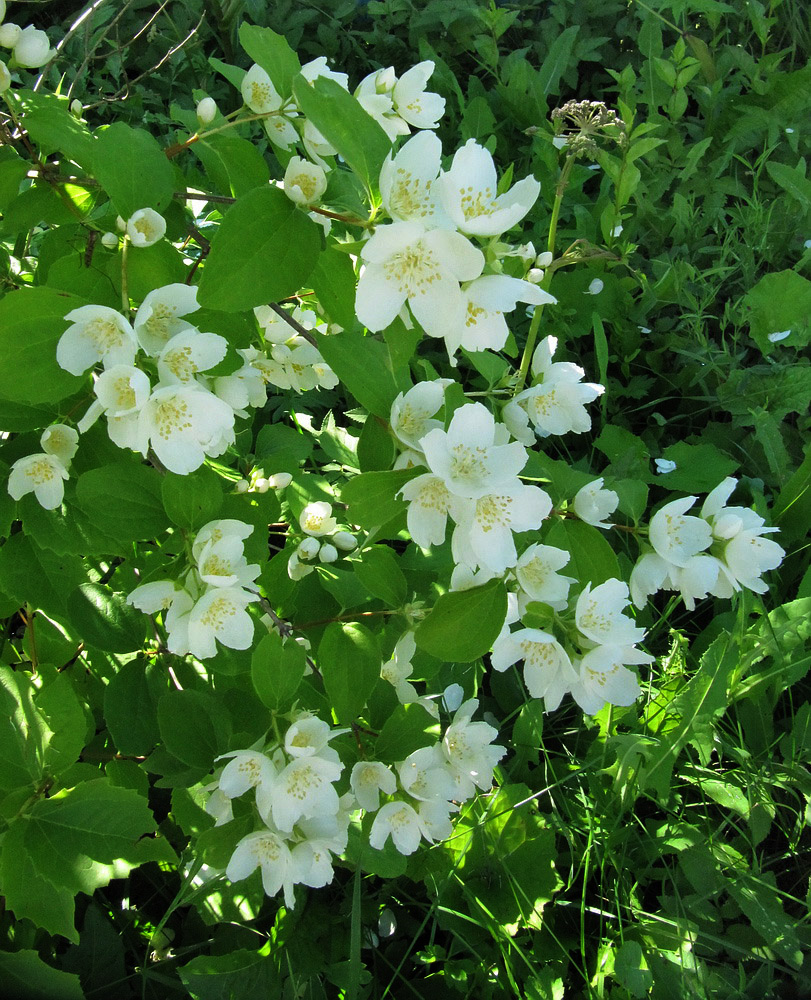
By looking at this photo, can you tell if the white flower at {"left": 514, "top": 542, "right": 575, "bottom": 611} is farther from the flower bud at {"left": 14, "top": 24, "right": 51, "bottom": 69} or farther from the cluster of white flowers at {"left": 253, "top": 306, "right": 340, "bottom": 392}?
the flower bud at {"left": 14, "top": 24, "right": 51, "bottom": 69}

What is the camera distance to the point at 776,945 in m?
1.62

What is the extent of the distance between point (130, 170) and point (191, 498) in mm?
386

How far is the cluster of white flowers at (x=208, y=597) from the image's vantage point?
1034mm

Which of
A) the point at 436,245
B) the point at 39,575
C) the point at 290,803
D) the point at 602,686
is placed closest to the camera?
the point at 436,245

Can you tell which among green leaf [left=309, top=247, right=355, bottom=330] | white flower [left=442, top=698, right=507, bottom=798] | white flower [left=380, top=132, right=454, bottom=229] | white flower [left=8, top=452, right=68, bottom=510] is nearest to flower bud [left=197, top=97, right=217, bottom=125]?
green leaf [left=309, top=247, right=355, bottom=330]

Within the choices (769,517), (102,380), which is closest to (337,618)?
(102,380)

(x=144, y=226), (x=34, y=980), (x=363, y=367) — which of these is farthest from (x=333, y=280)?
(x=34, y=980)

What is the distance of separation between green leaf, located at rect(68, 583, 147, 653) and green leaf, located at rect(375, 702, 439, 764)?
1.23 ft

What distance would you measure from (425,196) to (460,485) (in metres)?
0.30

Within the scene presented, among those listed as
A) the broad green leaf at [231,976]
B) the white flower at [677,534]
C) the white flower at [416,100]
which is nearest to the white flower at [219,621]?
the white flower at [677,534]

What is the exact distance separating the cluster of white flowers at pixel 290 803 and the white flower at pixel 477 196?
0.61 metres

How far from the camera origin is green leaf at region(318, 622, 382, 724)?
3.69 ft

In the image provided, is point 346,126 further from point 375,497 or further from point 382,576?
point 382,576

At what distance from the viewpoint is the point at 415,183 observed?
33.8 inches
